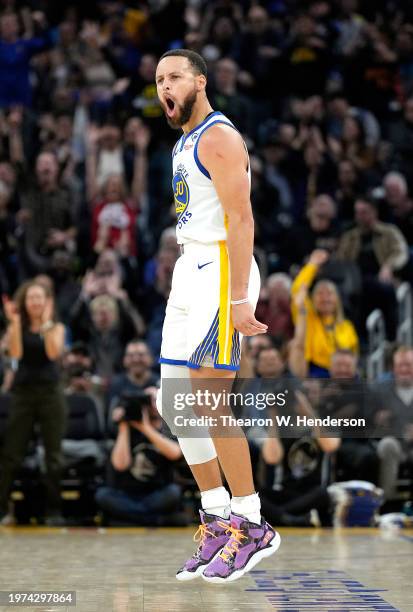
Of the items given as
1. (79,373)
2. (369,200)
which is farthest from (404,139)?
(79,373)

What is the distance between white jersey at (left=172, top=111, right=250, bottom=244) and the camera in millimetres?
5578

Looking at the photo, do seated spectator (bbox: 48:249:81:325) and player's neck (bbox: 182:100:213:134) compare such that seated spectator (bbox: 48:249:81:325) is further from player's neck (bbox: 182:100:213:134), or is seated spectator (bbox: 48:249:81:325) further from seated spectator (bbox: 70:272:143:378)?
player's neck (bbox: 182:100:213:134)

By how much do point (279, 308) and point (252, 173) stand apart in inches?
84.4

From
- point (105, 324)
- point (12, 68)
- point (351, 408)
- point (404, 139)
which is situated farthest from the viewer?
point (404, 139)

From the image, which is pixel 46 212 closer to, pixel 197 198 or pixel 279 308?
pixel 279 308

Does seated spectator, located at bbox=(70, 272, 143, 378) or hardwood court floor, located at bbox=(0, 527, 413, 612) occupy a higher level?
seated spectator, located at bbox=(70, 272, 143, 378)

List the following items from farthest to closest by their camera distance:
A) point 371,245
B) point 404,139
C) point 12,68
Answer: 1. point 404,139
2. point 12,68
3. point 371,245

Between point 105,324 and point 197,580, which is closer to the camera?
point 197,580

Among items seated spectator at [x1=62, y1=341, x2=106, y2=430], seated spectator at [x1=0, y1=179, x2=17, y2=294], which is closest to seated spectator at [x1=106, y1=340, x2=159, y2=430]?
seated spectator at [x1=62, y1=341, x2=106, y2=430]

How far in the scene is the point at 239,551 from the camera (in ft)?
18.2

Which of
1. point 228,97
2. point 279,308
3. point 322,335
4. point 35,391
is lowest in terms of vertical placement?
point 35,391

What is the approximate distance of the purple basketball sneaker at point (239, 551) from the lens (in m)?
5.50

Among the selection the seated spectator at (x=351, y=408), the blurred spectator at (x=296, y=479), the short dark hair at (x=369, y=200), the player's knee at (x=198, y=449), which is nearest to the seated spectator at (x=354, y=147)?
the short dark hair at (x=369, y=200)

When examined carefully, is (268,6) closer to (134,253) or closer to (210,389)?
(134,253)
